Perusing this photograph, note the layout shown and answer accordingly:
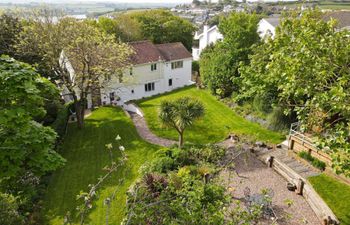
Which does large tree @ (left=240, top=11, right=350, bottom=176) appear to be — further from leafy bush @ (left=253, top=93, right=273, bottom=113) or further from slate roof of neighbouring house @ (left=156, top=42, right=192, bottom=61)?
slate roof of neighbouring house @ (left=156, top=42, right=192, bottom=61)

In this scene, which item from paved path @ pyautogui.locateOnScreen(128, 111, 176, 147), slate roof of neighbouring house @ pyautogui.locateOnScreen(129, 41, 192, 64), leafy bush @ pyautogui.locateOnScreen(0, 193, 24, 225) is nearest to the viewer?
leafy bush @ pyautogui.locateOnScreen(0, 193, 24, 225)

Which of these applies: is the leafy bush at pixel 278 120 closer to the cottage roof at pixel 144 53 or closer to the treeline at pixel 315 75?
the treeline at pixel 315 75

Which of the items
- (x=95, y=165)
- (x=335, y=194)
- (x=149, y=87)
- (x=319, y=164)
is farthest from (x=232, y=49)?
(x=335, y=194)

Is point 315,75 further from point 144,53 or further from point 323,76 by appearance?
point 144,53

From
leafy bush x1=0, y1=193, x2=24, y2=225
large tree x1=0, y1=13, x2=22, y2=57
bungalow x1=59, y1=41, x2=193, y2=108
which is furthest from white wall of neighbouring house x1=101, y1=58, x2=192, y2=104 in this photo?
leafy bush x1=0, y1=193, x2=24, y2=225

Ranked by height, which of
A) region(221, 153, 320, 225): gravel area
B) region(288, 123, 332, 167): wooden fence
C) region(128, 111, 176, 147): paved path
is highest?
region(288, 123, 332, 167): wooden fence

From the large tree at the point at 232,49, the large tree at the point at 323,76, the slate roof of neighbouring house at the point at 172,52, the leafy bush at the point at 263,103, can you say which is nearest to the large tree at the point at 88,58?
the large tree at the point at 232,49

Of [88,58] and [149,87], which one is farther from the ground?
[88,58]
